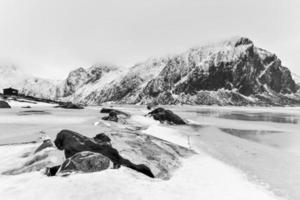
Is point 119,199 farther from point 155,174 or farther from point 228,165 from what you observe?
point 228,165

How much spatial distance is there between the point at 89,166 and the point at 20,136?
1194cm

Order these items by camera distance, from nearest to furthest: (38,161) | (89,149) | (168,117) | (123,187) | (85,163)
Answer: (123,187) → (85,163) → (38,161) → (89,149) → (168,117)

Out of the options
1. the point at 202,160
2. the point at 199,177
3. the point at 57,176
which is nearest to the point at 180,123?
the point at 202,160

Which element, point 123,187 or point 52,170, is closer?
point 123,187

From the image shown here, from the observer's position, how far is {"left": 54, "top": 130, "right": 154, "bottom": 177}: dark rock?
50.0 ft

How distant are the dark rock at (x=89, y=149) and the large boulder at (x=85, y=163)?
1126mm

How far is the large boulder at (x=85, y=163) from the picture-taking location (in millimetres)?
13148

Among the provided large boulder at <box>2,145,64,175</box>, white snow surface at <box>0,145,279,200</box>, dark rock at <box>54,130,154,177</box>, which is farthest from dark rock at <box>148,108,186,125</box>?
large boulder at <box>2,145,64,175</box>

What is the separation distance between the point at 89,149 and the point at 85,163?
7.74 ft

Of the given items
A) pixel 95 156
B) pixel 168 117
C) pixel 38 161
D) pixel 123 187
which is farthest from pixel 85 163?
pixel 168 117

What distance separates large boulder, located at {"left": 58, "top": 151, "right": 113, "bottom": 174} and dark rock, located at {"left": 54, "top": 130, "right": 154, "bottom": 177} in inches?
44.3

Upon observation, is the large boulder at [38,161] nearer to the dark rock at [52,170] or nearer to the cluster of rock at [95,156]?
the cluster of rock at [95,156]

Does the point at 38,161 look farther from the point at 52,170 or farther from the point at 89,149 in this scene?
the point at 89,149

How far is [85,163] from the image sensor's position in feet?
44.2
